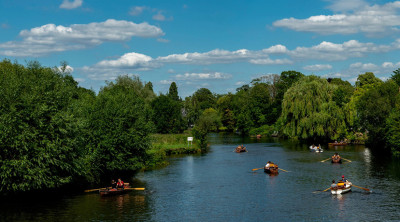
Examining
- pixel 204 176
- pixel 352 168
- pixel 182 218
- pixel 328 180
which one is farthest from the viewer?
pixel 352 168

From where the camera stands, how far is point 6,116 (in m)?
37.9

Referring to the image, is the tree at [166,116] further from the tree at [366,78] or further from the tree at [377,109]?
the tree at [366,78]

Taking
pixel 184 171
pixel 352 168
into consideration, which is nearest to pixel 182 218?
pixel 184 171

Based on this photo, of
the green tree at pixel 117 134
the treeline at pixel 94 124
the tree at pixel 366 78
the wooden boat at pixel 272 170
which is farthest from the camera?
the tree at pixel 366 78

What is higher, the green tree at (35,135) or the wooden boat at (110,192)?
the green tree at (35,135)

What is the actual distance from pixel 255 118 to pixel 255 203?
108250 millimetres

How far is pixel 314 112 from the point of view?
95812mm

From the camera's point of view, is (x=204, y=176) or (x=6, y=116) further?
(x=204, y=176)

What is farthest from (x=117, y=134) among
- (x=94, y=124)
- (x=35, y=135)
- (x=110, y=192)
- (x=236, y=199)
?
(x=236, y=199)

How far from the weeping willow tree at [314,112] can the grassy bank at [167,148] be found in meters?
25.6

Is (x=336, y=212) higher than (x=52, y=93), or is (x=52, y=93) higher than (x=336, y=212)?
(x=52, y=93)

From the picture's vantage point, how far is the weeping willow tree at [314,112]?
94.4m

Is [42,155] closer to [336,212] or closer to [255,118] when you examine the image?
[336,212]

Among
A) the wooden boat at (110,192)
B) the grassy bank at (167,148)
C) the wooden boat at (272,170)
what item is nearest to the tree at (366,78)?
the grassy bank at (167,148)
